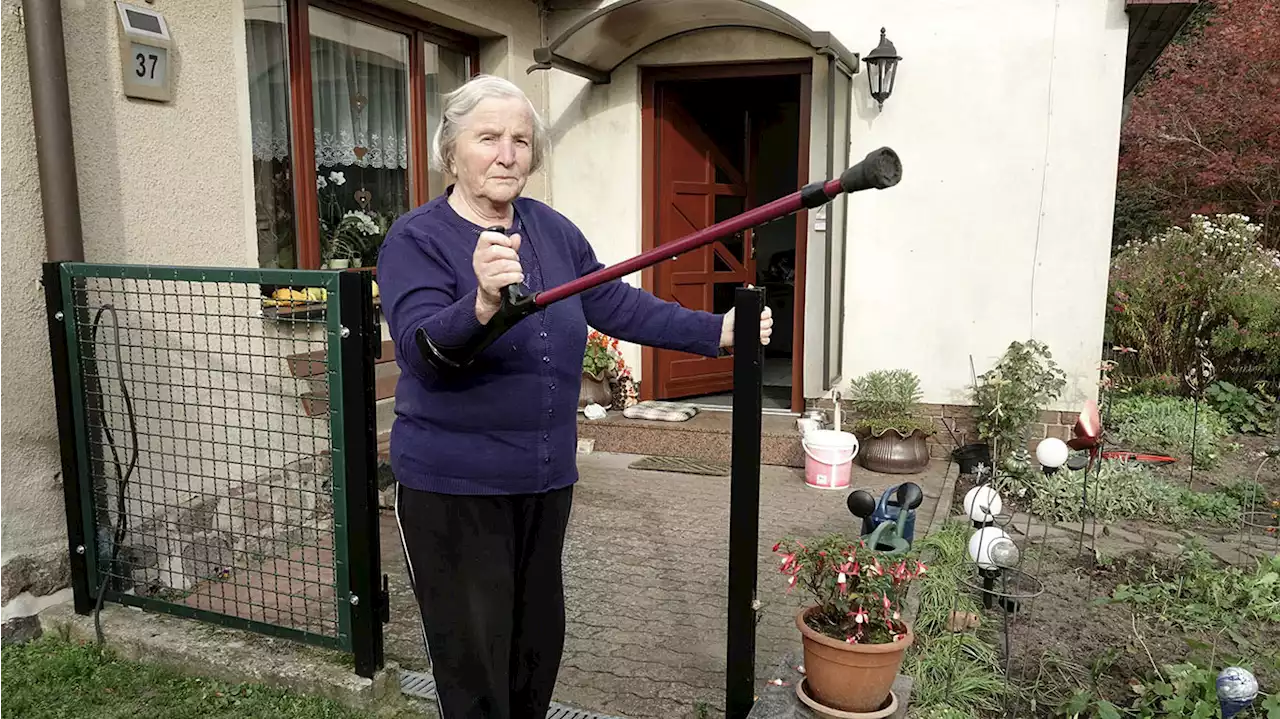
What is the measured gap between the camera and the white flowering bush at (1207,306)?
6.82m

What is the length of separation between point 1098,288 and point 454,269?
4.89 metres

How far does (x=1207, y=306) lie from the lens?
278 inches

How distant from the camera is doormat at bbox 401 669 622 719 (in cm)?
273

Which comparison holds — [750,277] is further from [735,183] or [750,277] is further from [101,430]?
[101,430]

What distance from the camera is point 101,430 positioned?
3.20m

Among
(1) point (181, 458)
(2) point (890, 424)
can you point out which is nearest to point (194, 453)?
(1) point (181, 458)

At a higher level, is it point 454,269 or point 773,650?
point 454,269

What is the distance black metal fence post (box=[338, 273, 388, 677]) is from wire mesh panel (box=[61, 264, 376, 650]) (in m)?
0.04

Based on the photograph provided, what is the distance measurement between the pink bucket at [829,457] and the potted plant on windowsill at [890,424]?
38 centimetres

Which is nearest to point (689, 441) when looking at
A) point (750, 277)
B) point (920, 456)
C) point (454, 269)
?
point (920, 456)

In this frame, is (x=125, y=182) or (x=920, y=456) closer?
(x=125, y=182)

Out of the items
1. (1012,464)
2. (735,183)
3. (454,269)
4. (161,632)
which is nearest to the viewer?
(454,269)

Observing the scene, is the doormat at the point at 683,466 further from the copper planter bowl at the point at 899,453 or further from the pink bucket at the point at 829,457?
the copper planter bowl at the point at 899,453

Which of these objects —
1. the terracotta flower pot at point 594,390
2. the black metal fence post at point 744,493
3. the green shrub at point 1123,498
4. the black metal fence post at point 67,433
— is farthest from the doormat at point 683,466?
the black metal fence post at point 744,493
